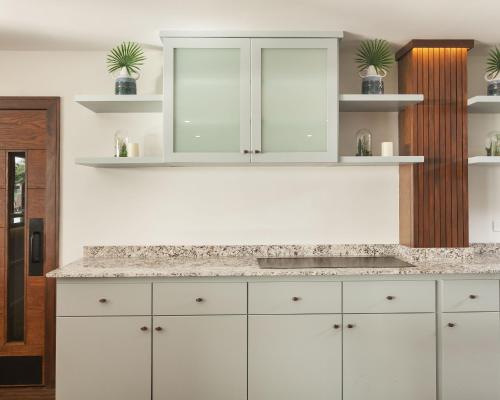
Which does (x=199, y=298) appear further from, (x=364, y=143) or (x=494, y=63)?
(x=494, y=63)

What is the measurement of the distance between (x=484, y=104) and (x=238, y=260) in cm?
190

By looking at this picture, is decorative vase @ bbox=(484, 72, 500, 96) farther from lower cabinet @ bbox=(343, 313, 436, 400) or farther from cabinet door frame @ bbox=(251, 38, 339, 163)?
lower cabinet @ bbox=(343, 313, 436, 400)

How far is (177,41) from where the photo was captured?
2559mm

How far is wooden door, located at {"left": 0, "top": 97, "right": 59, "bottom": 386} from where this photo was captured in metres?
2.85

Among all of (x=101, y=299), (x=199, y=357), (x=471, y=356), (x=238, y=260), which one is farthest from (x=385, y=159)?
(x=101, y=299)

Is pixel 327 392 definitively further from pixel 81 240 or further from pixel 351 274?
pixel 81 240

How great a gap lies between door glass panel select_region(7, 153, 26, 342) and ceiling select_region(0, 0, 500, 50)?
92 cm

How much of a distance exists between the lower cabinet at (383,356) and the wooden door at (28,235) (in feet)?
6.56

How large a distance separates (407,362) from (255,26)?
218cm

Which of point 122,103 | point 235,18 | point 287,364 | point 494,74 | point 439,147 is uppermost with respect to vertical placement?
point 235,18

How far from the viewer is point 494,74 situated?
9.15ft

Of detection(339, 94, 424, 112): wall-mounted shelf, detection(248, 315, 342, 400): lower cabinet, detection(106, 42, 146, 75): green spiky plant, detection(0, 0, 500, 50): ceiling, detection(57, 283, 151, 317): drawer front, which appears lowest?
detection(248, 315, 342, 400): lower cabinet

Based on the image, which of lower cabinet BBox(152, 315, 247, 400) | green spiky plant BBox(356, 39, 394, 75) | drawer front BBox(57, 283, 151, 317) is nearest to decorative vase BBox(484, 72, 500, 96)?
green spiky plant BBox(356, 39, 394, 75)

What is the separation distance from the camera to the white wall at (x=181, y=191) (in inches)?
114
